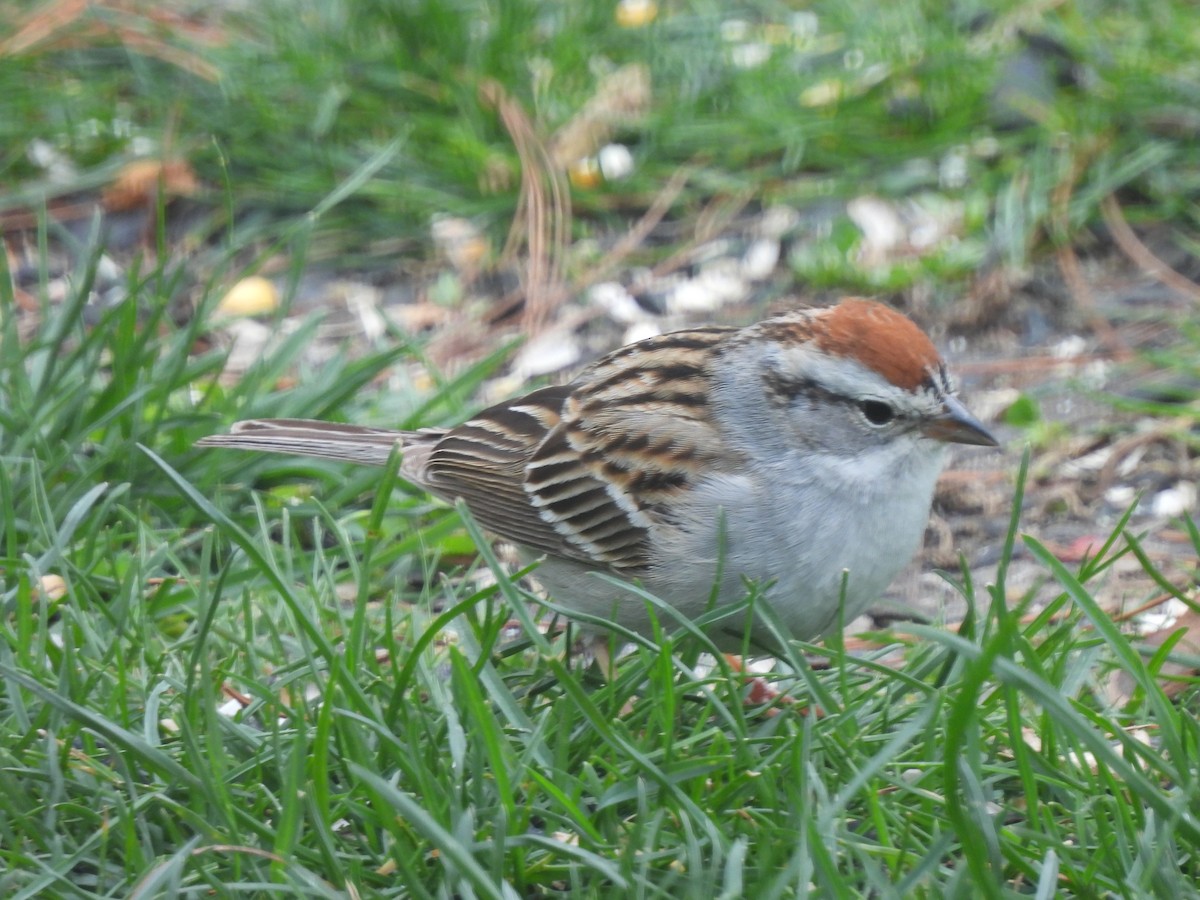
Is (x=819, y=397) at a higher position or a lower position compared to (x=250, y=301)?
higher

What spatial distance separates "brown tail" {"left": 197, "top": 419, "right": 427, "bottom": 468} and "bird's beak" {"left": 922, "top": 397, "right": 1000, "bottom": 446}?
1.17 meters

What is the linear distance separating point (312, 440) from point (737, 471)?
990 mm

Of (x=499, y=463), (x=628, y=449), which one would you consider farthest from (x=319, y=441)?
(x=628, y=449)

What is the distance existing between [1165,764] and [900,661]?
0.89 m

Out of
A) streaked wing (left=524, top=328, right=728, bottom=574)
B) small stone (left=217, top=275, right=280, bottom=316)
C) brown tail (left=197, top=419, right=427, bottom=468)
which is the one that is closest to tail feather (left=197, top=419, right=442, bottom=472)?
brown tail (left=197, top=419, right=427, bottom=468)

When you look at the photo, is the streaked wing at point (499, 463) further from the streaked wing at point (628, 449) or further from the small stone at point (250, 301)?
the small stone at point (250, 301)

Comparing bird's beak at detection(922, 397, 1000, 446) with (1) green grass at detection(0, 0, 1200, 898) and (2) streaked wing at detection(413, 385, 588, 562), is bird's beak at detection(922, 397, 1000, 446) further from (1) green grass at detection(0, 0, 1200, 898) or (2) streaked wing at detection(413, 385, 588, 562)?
(2) streaked wing at detection(413, 385, 588, 562)

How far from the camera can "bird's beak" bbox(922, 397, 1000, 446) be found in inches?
116

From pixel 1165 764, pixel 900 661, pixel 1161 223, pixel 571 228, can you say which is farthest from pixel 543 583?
pixel 1161 223

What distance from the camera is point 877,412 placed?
299 cm

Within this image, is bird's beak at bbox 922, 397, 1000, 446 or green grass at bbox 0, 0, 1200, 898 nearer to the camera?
green grass at bbox 0, 0, 1200, 898

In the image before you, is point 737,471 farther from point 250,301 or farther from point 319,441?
point 250,301

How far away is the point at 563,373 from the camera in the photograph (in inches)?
184

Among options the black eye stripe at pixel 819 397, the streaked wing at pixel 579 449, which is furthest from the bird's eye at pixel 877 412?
the streaked wing at pixel 579 449
